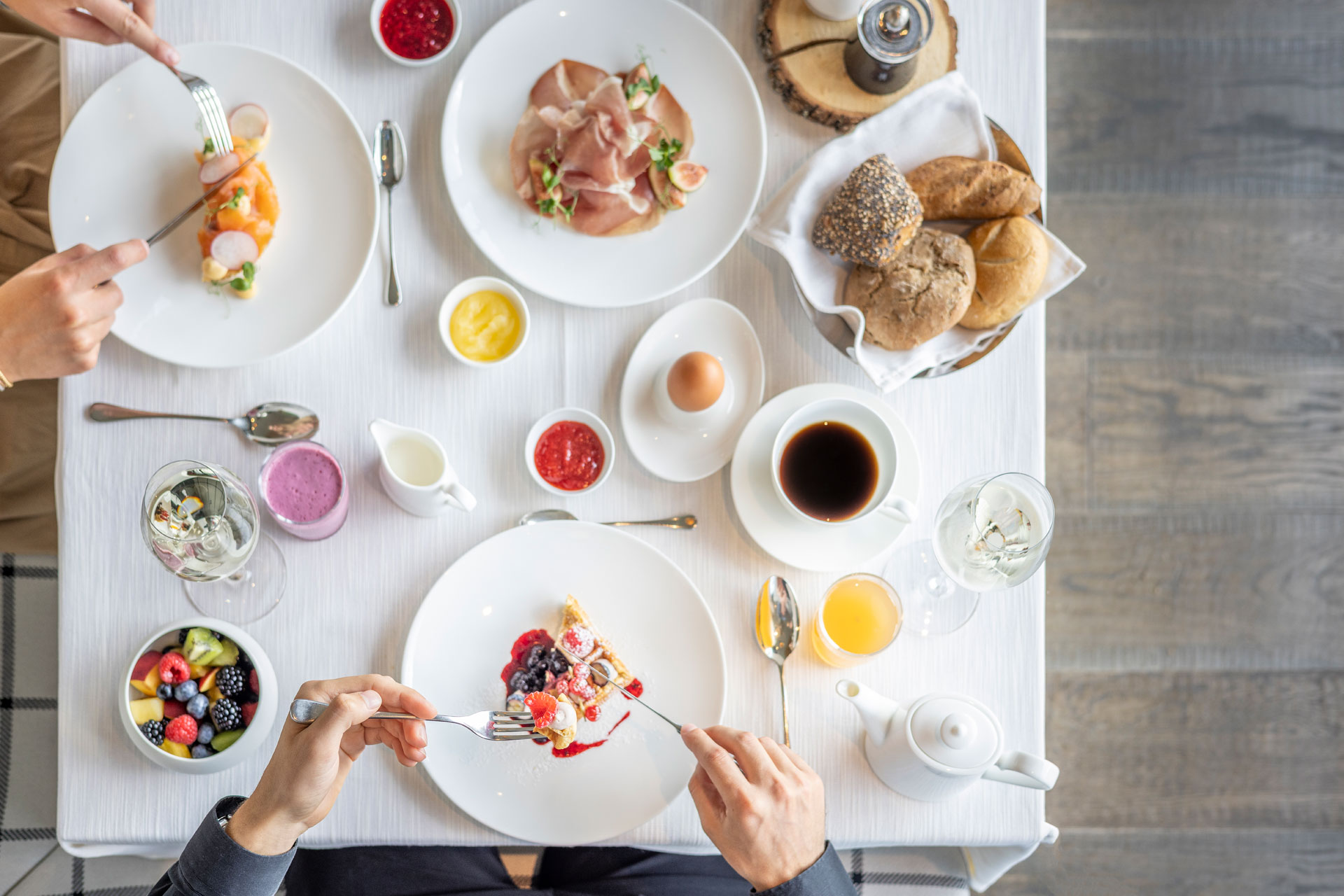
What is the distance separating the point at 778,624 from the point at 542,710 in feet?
1.13

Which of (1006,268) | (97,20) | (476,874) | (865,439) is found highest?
(97,20)

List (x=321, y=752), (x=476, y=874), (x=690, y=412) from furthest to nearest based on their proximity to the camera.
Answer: (x=476, y=874)
(x=690, y=412)
(x=321, y=752)

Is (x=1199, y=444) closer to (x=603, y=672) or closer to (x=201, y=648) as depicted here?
(x=603, y=672)

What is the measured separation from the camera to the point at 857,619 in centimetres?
121

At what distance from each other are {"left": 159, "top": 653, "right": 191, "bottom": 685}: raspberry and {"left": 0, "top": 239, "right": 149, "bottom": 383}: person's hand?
0.40 metres

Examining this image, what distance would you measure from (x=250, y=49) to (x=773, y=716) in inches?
46.3

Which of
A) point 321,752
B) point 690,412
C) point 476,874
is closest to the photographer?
point 321,752

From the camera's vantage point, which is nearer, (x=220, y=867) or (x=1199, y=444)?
(x=220, y=867)

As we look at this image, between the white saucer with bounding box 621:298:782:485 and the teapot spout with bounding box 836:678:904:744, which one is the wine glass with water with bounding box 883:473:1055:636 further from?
the white saucer with bounding box 621:298:782:485

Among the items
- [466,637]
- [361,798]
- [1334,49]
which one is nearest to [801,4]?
[466,637]

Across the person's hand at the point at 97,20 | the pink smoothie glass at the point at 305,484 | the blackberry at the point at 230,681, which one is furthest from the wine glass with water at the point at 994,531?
the person's hand at the point at 97,20

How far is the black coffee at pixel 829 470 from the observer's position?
46.6 inches

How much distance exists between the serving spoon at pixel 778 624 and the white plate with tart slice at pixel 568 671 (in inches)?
3.0

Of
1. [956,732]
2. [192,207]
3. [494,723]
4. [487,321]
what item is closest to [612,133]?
[487,321]
